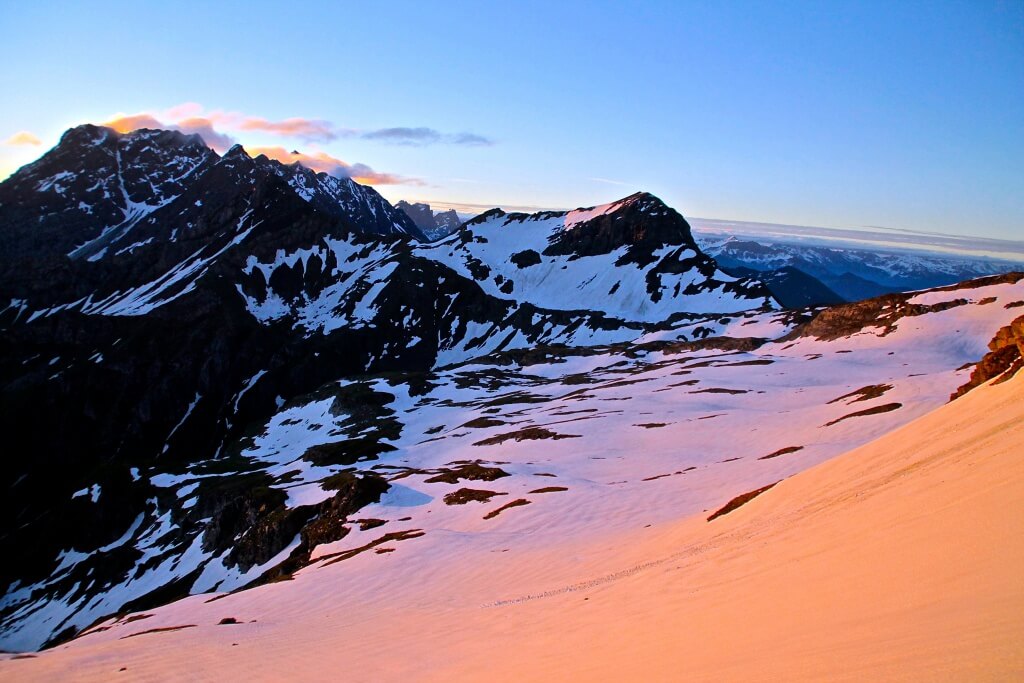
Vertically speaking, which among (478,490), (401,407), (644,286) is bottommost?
(401,407)

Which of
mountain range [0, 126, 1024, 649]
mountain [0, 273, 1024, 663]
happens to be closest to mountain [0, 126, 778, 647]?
mountain range [0, 126, 1024, 649]

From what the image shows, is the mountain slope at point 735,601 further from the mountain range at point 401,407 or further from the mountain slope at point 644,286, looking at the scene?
the mountain slope at point 644,286

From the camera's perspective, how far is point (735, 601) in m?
12.0

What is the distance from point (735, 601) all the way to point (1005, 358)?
56.1 feet

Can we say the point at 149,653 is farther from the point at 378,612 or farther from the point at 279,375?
the point at 279,375

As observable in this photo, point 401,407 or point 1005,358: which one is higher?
point 1005,358

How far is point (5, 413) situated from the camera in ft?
501

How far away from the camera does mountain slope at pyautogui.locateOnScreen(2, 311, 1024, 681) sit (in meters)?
7.91

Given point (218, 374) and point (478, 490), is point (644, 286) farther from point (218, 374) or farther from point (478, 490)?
point (478, 490)

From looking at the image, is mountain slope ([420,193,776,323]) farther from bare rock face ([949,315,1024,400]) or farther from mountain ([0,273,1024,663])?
bare rock face ([949,315,1024,400])

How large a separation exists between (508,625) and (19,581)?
3625 inches

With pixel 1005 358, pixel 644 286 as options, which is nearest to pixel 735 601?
pixel 1005 358

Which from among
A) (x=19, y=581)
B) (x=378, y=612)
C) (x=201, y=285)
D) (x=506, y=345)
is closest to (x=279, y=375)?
(x=201, y=285)

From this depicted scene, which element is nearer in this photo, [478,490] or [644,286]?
[478,490]
